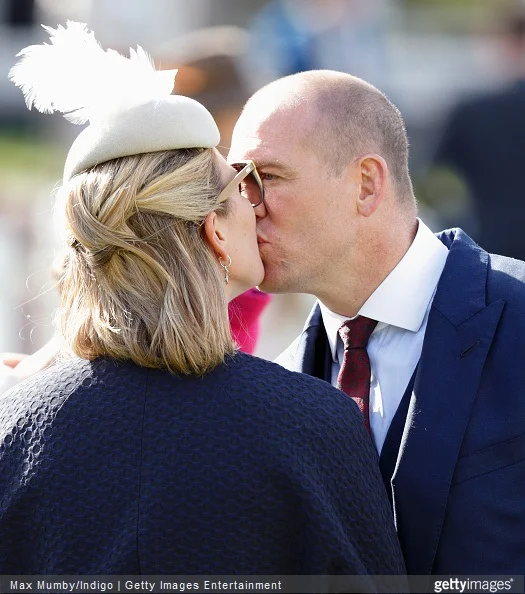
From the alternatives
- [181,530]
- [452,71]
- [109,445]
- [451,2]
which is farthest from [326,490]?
[451,2]

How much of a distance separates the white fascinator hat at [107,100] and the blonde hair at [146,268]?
0.04 m

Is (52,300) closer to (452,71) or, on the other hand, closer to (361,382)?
(361,382)

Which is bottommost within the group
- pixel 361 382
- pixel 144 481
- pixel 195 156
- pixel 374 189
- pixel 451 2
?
pixel 451 2

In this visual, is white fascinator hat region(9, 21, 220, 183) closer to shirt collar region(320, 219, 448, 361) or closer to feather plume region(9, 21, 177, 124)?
feather plume region(9, 21, 177, 124)

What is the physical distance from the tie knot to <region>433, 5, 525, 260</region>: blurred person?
280 cm

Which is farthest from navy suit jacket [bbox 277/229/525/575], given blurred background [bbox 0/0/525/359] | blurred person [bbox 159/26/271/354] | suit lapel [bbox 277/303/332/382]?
blurred person [bbox 159/26/271/354]

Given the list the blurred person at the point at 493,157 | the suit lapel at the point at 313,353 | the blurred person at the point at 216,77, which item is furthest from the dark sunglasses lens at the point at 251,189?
the blurred person at the point at 493,157

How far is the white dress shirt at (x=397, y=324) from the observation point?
288cm

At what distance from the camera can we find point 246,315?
11.5 feet

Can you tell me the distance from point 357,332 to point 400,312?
0.16m

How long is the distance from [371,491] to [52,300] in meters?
4.45

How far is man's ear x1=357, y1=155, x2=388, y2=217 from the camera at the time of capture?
312 cm

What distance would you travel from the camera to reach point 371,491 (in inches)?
93.2

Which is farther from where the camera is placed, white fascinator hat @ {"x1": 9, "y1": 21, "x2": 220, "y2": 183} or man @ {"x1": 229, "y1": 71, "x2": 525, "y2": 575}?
man @ {"x1": 229, "y1": 71, "x2": 525, "y2": 575}
